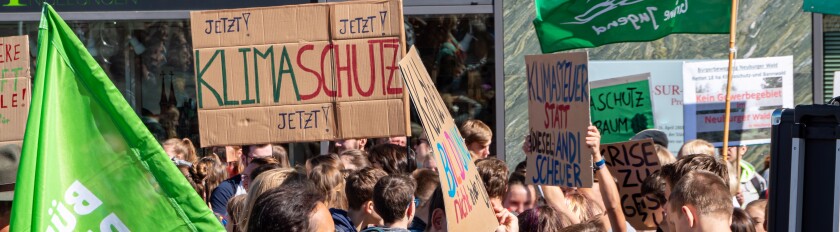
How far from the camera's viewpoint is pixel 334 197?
600cm

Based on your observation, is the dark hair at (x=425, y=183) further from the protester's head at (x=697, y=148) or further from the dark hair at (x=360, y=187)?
the protester's head at (x=697, y=148)

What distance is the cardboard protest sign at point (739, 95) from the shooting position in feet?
31.3

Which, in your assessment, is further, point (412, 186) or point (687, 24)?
point (687, 24)

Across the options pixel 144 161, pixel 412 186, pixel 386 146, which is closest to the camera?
pixel 144 161

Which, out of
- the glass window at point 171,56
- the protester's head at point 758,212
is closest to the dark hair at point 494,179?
the protester's head at point 758,212

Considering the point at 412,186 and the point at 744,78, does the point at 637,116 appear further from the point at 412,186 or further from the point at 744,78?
the point at 412,186

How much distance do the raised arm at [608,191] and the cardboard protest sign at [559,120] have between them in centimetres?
4

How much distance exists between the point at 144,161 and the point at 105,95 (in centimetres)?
20

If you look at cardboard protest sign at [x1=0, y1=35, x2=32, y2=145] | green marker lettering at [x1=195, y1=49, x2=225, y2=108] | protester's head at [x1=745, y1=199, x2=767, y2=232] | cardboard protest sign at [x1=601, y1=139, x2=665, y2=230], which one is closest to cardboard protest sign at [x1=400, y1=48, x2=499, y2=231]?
cardboard protest sign at [x1=601, y1=139, x2=665, y2=230]

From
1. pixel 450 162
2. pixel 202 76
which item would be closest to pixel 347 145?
pixel 202 76

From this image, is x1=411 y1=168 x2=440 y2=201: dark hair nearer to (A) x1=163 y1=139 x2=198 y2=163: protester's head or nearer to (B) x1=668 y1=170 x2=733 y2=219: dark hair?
(B) x1=668 y1=170 x2=733 y2=219: dark hair

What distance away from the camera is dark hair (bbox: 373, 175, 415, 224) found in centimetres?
491

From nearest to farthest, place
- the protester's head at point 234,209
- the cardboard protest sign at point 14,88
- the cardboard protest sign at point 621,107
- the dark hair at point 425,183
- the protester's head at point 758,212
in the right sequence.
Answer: the protester's head at point 234,209 → the protester's head at point 758,212 → the dark hair at point 425,183 → the cardboard protest sign at point 14,88 → the cardboard protest sign at point 621,107

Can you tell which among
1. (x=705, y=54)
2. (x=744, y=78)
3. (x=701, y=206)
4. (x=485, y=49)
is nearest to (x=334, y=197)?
(x=701, y=206)
